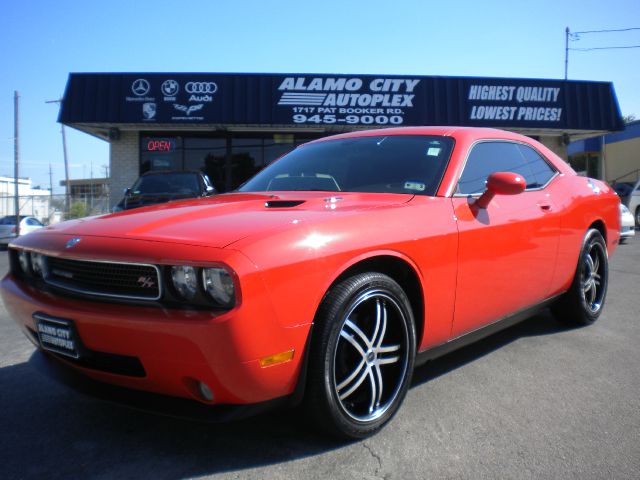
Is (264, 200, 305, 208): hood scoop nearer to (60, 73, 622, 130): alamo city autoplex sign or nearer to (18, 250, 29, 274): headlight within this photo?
(18, 250, 29, 274): headlight

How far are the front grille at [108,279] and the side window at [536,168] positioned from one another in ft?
9.01

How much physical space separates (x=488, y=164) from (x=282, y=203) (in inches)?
57.5

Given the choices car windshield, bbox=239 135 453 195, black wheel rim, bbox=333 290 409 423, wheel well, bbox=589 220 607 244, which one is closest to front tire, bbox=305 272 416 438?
black wheel rim, bbox=333 290 409 423

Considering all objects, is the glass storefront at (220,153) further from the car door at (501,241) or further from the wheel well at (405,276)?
the wheel well at (405,276)

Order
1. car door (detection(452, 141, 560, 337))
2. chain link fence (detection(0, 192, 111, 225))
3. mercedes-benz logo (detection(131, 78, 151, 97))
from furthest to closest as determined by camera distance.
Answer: chain link fence (detection(0, 192, 111, 225))
mercedes-benz logo (detection(131, 78, 151, 97))
car door (detection(452, 141, 560, 337))

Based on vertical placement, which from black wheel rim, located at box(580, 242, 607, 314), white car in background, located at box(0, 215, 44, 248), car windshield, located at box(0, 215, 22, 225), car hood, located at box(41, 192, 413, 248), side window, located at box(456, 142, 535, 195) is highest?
side window, located at box(456, 142, 535, 195)

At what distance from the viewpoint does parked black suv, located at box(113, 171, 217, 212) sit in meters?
9.06

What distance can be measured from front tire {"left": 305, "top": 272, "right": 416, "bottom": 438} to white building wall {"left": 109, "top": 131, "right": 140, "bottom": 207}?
48.8 feet

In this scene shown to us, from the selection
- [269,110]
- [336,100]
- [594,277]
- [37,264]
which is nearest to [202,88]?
Result: [269,110]

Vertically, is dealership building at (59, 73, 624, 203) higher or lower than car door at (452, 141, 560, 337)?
higher

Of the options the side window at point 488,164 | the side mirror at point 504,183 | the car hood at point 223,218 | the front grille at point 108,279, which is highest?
the side window at point 488,164

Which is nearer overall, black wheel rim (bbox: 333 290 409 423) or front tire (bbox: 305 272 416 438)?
front tire (bbox: 305 272 416 438)

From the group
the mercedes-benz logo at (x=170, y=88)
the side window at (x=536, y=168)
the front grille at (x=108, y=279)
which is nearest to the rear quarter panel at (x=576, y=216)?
the side window at (x=536, y=168)

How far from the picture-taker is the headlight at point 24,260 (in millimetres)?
2564
